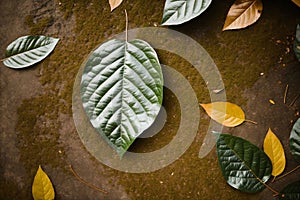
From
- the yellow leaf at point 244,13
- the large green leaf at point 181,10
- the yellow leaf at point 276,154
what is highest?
the large green leaf at point 181,10

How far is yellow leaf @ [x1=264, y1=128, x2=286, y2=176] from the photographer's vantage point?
96 cm

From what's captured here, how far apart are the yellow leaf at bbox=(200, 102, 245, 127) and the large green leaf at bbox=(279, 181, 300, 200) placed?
178 millimetres

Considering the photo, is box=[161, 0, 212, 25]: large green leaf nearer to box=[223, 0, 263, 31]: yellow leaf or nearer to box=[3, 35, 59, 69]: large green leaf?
box=[223, 0, 263, 31]: yellow leaf

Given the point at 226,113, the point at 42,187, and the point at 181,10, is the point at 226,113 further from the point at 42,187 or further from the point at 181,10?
the point at 42,187

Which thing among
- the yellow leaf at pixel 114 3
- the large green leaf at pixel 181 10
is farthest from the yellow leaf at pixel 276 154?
the yellow leaf at pixel 114 3

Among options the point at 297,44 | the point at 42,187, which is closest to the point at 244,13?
the point at 297,44

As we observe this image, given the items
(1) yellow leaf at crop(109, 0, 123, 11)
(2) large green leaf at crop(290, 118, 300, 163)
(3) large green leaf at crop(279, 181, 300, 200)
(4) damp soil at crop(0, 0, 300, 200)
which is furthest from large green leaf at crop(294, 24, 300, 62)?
(1) yellow leaf at crop(109, 0, 123, 11)

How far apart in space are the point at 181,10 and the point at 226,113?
0.83 ft

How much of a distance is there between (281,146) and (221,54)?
0.25 metres

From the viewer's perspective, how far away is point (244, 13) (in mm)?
953

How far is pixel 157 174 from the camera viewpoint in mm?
993

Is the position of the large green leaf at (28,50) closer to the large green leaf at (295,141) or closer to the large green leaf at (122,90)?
the large green leaf at (122,90)

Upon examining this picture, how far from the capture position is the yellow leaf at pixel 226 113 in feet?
3.17

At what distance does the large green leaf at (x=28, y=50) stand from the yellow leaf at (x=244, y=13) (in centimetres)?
41
